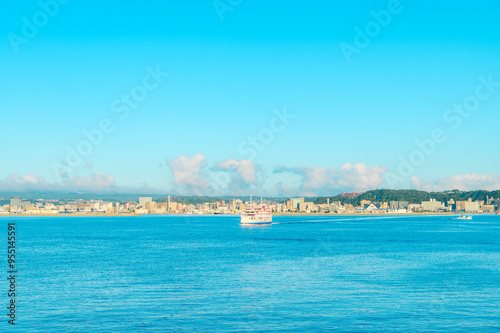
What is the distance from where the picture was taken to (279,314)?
1512 inches

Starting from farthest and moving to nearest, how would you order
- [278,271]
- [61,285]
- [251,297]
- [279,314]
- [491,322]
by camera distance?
[278,271] < [61,285] < [251,297] < [279,314] < [491,322]

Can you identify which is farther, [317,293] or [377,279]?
[377,279]

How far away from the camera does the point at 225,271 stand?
62062mm

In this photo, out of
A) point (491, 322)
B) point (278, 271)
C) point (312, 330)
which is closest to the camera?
point (312, 330)

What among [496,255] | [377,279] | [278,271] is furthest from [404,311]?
[496,255]

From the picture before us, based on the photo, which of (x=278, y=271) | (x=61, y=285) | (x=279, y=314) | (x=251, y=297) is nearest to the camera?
(x=279, y=314)

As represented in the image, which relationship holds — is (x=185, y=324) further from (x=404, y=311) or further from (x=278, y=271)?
(x=278, y=271)

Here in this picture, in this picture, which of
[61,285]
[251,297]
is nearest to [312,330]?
[251,297]

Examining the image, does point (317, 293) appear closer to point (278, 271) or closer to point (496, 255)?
point (278, 271)

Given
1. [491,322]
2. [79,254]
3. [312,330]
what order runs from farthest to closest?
[79,254] → [491,322] → [312,330]

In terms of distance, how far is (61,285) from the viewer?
50875 millimetres

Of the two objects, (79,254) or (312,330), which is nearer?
(312,330)

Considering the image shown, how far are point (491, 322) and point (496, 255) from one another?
52869 millimetres

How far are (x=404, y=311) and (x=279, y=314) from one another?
9.57 meters
